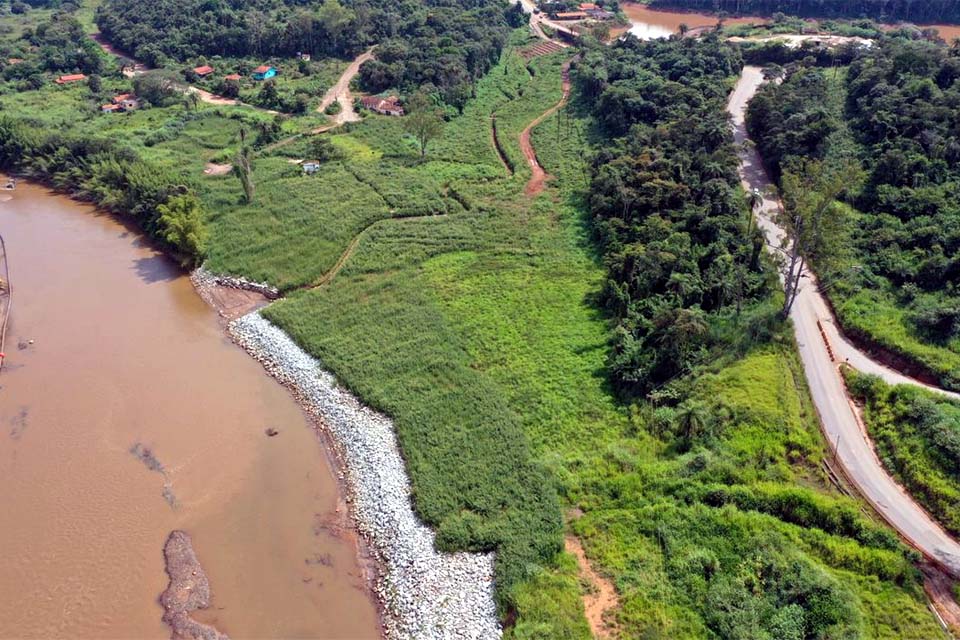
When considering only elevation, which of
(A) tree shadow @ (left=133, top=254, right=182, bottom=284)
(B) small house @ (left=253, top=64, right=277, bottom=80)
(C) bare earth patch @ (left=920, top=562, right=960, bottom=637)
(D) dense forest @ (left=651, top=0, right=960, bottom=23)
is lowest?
(C) bare earth patch @ (left=920, top=562, right=960, bottom=637)

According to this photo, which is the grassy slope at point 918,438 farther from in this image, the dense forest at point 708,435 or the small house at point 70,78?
the small house at point 70,78

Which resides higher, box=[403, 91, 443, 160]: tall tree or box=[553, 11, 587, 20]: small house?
box=[553, 11, 587, 20]: small house

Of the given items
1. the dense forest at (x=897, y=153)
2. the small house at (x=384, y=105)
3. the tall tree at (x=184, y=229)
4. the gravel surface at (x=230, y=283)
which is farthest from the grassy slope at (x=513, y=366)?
the dense forest at (x=897, y=153)

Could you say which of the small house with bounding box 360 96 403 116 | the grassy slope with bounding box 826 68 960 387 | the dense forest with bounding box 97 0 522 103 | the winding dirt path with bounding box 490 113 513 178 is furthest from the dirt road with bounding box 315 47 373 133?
the grassy slope with bounding box 826 68 960 387

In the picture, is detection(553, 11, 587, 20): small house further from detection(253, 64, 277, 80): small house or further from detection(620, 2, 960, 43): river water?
detection(253, 64, 277, 80): small house

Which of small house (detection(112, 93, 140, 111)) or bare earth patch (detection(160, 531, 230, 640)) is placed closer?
bare earth patch (detection(160, 531, 230, 640))

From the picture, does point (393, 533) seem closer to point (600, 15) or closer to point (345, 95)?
point (345, 95)

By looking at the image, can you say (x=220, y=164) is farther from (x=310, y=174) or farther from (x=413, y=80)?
(x=413, y=80)

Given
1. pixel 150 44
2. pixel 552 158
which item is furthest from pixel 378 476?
pixel 150 44
